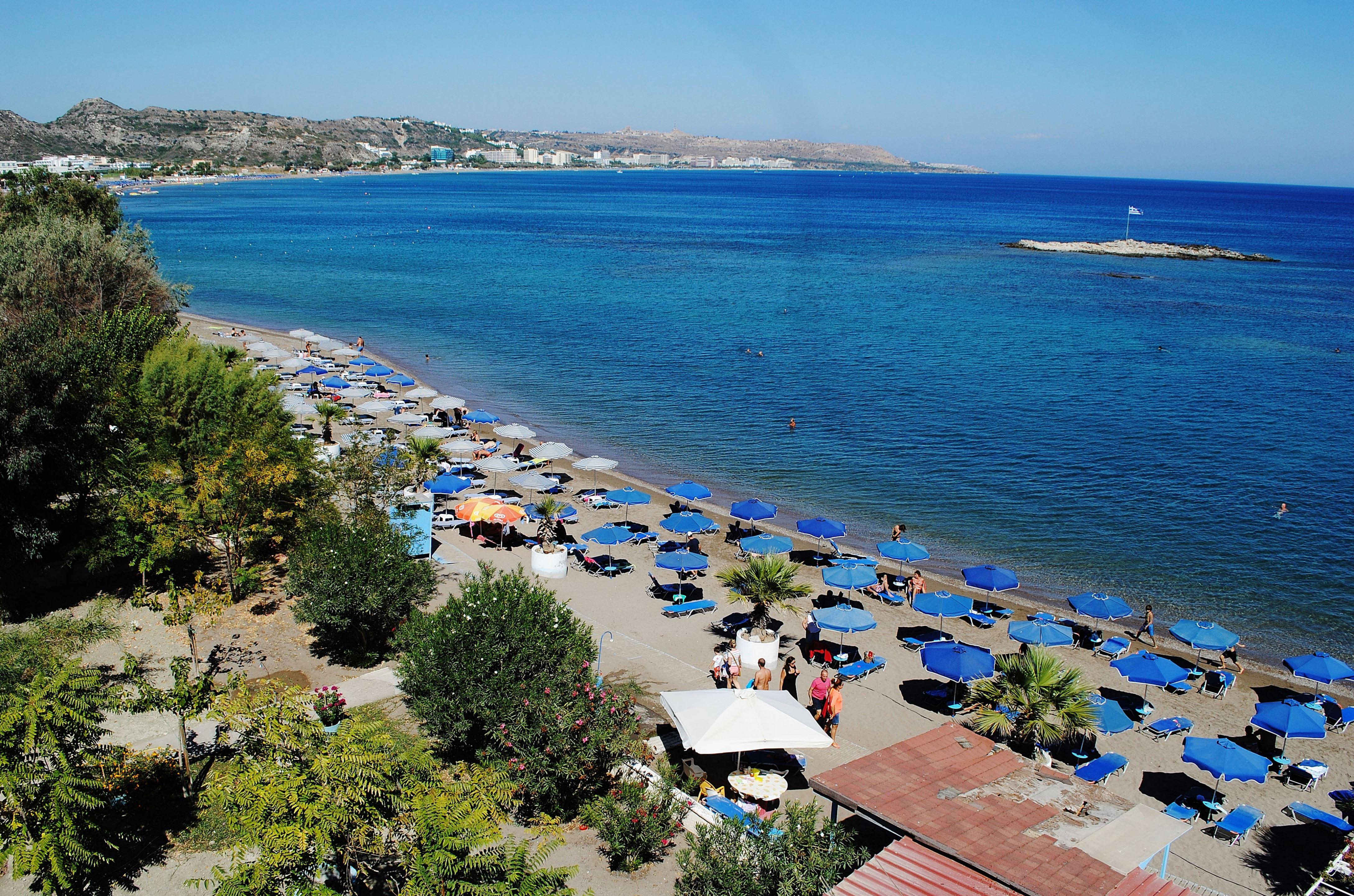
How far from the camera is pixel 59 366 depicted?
1664 centimetres

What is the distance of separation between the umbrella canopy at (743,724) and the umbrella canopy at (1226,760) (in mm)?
6048

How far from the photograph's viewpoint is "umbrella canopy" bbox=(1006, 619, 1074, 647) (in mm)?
18016

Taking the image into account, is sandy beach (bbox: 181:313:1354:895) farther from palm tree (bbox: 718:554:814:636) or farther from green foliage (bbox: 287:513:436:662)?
palm tree (bbox: 718:554:814:636)

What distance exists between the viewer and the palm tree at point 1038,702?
12.3 metres

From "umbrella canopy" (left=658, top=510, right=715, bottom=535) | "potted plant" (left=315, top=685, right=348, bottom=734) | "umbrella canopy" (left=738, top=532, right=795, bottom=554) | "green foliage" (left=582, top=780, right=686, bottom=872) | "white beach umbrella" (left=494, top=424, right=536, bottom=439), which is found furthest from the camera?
"white beach umbrella" (left=494, top=424, right=536, bottom=439)

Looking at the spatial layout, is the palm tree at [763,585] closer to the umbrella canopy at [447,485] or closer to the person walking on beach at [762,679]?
Result: the person walking on beach at [762,679]

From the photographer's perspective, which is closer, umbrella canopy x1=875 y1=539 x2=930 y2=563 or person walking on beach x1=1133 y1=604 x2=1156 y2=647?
person walking on beach x1=1133 y1=604 x2=1156 y2=647

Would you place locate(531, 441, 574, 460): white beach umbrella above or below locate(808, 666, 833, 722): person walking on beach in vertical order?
above

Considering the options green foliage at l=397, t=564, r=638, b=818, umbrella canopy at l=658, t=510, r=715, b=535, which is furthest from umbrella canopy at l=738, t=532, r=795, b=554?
green foliage at l=397, t=564, r=638, b=818

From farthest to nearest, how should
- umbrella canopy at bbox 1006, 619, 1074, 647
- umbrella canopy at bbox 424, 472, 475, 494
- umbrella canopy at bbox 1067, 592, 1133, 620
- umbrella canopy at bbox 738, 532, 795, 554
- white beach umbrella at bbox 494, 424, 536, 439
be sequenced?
white beach umbrella at bbox 494, 424, 536, 439 < umbrella canopy at bbox 424, 472, 475, 494 < umbrella canopy at bbox 738, 532, 795, 554 < umbrella canopy at bbox 1067, 592, 1133, 620 < umbrella canopy at bbox 1006, 619, 1074, 647

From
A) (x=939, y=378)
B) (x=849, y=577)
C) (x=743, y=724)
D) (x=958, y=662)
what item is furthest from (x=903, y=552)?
(x=939, y=378)

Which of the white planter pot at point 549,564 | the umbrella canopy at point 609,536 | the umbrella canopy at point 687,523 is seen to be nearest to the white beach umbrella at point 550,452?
the umbrella canopy at point 609,536

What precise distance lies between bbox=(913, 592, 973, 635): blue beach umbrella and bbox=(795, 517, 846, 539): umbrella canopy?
3.26 m

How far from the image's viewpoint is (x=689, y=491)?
24.8 meters
